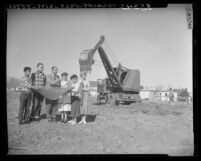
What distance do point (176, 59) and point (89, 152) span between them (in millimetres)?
2212

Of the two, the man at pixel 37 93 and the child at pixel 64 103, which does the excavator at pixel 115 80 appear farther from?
the man at pixel 37 93

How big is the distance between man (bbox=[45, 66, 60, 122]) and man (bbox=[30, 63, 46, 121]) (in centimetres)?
9

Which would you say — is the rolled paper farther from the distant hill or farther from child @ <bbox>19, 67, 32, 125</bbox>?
the distant hill

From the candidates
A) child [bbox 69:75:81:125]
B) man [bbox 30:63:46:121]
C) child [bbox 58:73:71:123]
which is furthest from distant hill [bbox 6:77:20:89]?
child [bbox 69:75:81:125]

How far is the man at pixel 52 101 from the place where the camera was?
5449 mm

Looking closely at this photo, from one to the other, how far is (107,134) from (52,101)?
44.6 inches

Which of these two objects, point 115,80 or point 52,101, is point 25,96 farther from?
Result: point 115,80

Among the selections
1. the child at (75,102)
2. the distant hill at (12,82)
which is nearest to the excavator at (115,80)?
the child at (75,102)

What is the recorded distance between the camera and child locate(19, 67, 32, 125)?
5363 mm

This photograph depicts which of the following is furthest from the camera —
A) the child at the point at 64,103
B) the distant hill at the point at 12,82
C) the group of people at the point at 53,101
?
the child at the point at 64,103

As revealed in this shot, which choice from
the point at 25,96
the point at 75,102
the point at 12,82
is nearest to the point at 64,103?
the point at 75,102

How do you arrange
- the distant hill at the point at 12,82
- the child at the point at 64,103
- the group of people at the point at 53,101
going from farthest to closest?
1. the child at the point at 64,103
2. the group of people at the point at 53,101
3. the distant hill at the point at 12,82

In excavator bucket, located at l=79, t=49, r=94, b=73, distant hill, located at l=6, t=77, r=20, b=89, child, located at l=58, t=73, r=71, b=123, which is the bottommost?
child, located at l=58, t=73, r=71, b=123

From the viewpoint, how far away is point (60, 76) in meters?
5.48
